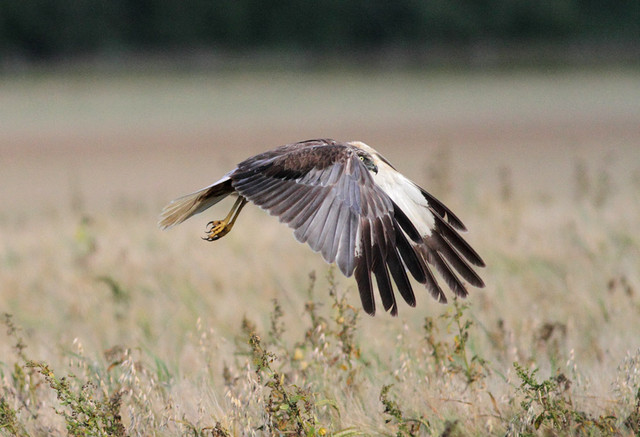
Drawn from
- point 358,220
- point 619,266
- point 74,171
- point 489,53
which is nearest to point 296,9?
point 489,53

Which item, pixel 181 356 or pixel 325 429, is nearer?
pixel 325 429

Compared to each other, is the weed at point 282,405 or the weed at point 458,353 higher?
the weed at point 458,353

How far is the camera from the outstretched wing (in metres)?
3.67

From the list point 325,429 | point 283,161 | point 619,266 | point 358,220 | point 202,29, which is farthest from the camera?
point 202,29

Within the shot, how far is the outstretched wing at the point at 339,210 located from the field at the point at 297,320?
0.30 meters

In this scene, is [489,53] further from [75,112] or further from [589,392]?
[589,392]

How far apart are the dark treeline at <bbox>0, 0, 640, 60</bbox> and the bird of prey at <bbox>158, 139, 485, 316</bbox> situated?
30.5m

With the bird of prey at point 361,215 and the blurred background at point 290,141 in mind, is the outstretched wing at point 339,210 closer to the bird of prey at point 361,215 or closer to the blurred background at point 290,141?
the bird of prey at point 361,215

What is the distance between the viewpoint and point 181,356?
5.29 meters

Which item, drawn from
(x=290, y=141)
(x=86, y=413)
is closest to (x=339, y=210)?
(x=86, y=413)

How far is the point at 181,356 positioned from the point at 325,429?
83.1 inches

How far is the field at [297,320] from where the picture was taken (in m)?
3.59

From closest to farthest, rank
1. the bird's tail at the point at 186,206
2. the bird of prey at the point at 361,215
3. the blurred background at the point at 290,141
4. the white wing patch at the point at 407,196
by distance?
the bird of prey at the point at 361,215
the white wing patch at the point at 407,196
the bird's tail at the point at 186,206
the blurred background at the point at 290,141

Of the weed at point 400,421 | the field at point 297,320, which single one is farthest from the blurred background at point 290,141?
the weed at point 400,421
